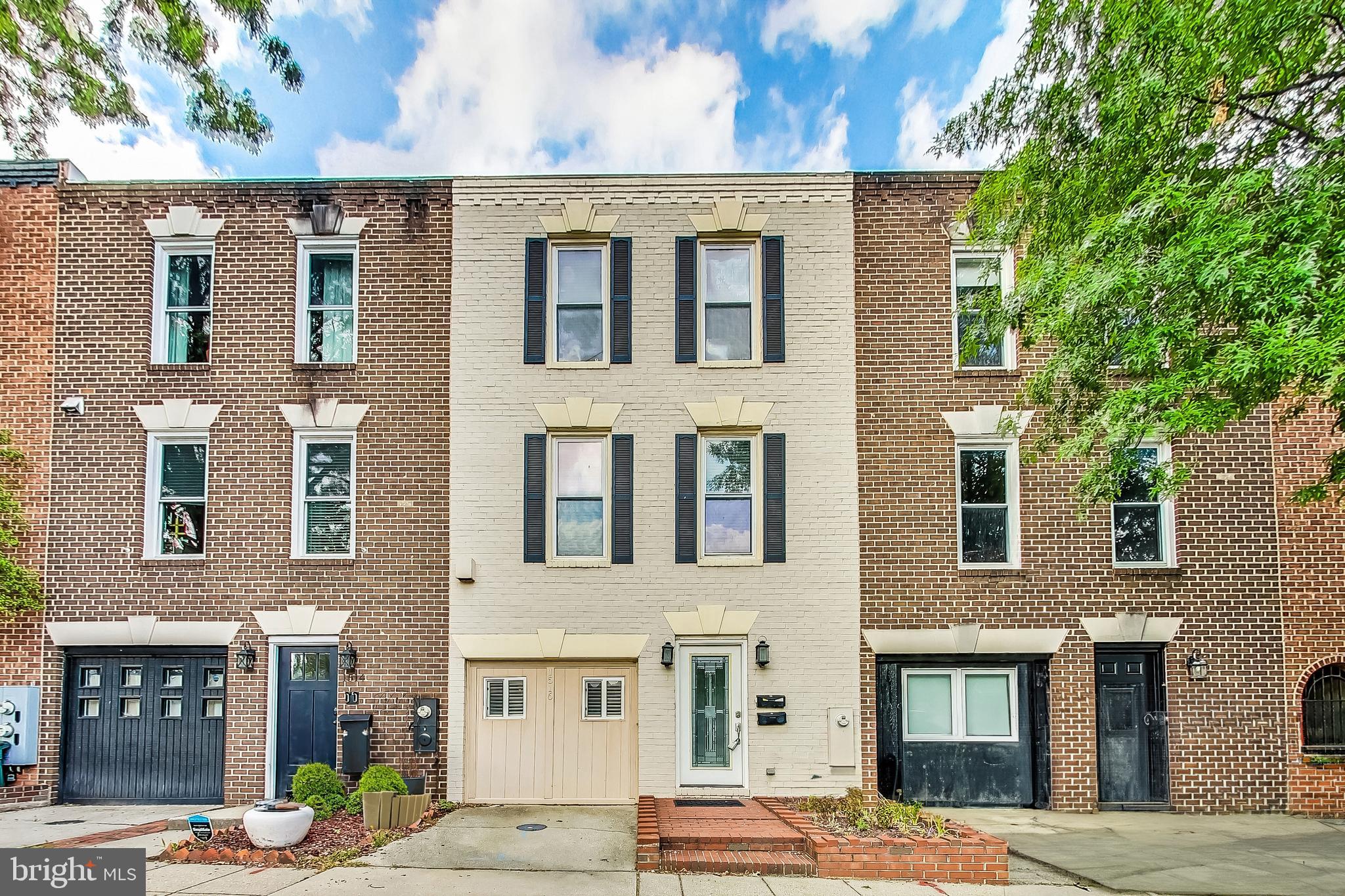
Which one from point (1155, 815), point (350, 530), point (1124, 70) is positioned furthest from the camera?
point (350, 530)

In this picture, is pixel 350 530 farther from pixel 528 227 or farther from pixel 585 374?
pixel 528 227

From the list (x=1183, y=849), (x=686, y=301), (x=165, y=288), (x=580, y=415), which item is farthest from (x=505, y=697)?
(x=1183, y=849)

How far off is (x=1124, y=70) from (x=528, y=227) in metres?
7.41

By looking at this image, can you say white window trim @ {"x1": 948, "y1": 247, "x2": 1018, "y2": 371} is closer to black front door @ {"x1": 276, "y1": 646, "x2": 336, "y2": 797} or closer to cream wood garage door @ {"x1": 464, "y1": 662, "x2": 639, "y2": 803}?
cream wood garage door @ {"x1": 464, "y1": 662, "x2": 639, "y2": 803}

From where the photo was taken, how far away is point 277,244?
38.8ft

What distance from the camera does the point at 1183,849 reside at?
29.9 ft

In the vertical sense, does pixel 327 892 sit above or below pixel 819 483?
below

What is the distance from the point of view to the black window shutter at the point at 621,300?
11562mm

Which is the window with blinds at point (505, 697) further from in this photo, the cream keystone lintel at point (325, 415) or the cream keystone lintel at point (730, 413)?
the cream keystone lintel at point (730, 413)

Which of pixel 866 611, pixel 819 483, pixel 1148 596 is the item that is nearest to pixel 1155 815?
pixel 1148 596

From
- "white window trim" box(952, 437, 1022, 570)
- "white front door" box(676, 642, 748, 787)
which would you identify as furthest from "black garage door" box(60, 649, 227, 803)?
"white window trim" box(952, 437, 1022, 570)

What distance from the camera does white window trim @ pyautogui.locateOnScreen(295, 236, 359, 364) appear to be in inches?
461

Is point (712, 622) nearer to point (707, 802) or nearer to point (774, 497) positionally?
point (774, 497)

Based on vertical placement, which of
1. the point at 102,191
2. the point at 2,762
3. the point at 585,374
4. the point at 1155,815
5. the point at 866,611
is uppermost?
the point at 102,191
